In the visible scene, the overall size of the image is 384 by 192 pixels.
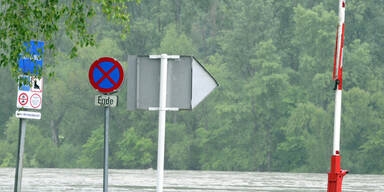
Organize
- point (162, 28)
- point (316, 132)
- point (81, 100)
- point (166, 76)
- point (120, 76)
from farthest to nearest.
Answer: point (162, 28), point (81, 100), point (316, 132), point (120, 76), point (166, 76)

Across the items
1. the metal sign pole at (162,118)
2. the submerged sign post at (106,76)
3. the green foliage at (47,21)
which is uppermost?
the green foliage at (47,21)

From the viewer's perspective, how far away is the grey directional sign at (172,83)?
9531 mm

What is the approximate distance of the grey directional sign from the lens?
953 centimetres

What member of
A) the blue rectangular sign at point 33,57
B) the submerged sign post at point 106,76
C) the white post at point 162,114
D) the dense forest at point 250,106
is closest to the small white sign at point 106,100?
the submerged sign post at point 106,76

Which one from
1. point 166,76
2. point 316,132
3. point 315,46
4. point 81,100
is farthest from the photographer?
point 81,100

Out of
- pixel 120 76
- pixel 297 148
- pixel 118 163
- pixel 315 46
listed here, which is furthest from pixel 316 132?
pixel 120 76

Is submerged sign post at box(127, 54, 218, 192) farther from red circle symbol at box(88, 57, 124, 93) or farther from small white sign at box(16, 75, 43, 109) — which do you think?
small white sign at box(16, 75, 43, 109)

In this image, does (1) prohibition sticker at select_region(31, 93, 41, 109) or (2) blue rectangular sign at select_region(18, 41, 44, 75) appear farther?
(1) prohibition sticker at select_region(31, 93, 41, 109)

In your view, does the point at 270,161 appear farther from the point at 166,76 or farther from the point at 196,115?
the point at 166,76

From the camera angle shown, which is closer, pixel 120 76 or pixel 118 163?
pixel 120 76

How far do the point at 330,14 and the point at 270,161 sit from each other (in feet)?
37.2

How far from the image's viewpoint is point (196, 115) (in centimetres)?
6309

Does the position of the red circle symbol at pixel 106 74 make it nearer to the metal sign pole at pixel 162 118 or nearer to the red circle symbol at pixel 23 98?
the red circle symbol at pixel 23 98

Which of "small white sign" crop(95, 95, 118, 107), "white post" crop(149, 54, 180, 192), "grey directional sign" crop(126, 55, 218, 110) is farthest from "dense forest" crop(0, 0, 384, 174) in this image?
"white post" crop(149, 54, 180, 192)
